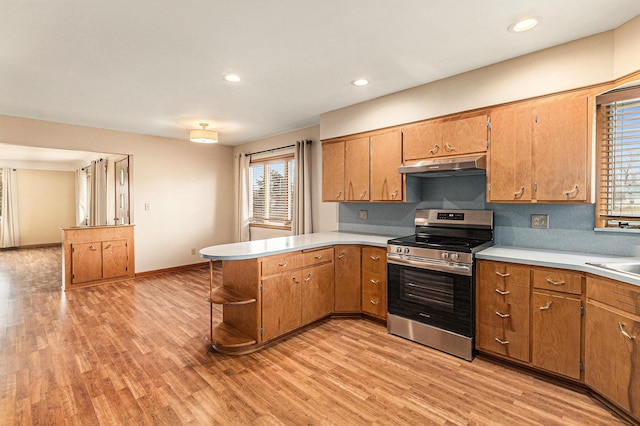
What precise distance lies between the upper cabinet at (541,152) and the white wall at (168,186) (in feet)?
17.7

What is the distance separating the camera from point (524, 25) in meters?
2.15

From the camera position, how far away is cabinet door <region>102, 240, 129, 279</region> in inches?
202

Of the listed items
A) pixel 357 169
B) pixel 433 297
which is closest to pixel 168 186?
pixel 357 169

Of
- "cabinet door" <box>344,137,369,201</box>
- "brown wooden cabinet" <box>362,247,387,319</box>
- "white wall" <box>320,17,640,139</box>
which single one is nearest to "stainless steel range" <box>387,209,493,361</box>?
"brown wooden cabinet" <box>362,247,387,319</box>

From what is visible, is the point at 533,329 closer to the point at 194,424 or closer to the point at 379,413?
the point at 379,413

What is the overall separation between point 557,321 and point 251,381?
7.62ft

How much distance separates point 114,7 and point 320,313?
10.2ft

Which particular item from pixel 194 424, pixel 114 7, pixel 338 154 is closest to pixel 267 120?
pixel 338 154

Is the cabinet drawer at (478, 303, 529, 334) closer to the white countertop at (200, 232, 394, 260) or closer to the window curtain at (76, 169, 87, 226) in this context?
the white countertop at (200, 232, 394, 260)

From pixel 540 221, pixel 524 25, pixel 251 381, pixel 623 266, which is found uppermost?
pixel 524 25

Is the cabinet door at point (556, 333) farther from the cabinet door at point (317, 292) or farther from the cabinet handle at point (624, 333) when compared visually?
the cabinet door at point (317, 292)

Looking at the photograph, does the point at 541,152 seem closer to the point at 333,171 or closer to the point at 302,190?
the point at 333,171

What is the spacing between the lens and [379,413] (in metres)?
1.95

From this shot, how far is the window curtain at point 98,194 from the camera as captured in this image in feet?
20.5
